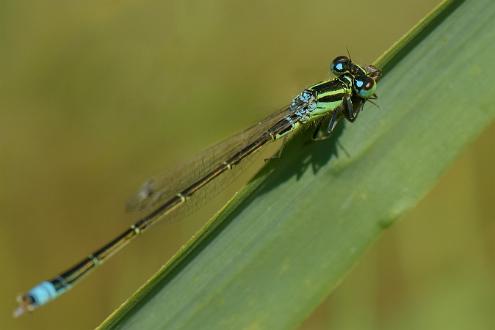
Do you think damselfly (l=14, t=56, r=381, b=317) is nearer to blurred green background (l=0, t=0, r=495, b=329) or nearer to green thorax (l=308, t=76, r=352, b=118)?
green thorax (l=308, t=76, r=352, b=118)

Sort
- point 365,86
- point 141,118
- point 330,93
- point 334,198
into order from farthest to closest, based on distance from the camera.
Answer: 1. point 141,118
2. point 330,93
3. point 365,86
4. point 334,198

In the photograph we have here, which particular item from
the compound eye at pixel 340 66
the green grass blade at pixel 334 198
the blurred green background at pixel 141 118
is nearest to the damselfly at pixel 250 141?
the compound eye at pixel 340 66

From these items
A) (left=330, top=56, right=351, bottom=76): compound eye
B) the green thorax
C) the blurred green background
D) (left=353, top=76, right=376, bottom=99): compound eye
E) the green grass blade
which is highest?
the blurred green background

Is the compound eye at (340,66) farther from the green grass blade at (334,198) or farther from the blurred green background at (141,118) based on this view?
the blurred green background at (141,118)

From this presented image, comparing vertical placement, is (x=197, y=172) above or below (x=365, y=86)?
above

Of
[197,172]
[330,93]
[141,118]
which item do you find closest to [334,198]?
[330,93]

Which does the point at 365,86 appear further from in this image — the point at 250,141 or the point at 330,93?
the point at 250,141

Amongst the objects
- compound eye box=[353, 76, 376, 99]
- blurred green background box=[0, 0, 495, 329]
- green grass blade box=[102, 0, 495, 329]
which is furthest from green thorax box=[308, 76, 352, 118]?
blurred green background box=[0, 0, 495, 329]
